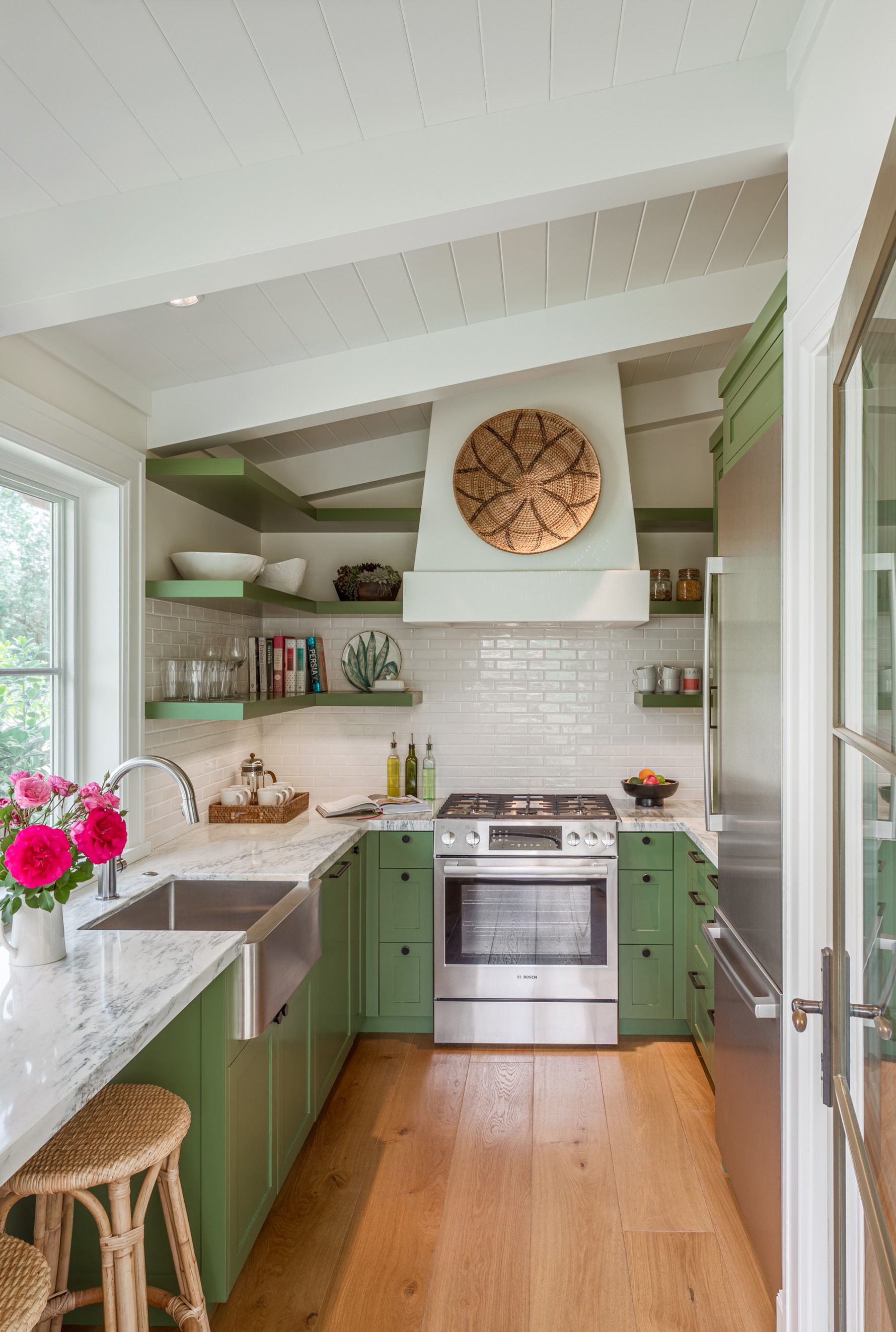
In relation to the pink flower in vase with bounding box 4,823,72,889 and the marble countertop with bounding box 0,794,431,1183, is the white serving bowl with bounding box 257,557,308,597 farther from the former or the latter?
the pink flower in vase with bounding box 4,823,72,889

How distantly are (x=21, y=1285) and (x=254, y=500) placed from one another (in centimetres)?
267

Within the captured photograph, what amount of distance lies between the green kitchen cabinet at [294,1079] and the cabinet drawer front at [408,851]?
88cm

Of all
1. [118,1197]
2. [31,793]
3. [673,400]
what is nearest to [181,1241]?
[118,1197]

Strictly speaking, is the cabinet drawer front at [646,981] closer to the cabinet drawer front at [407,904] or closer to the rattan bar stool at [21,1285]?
the cabinet drawer front at [407,904]

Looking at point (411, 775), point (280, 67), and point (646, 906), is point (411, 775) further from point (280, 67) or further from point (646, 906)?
point (280, 67)

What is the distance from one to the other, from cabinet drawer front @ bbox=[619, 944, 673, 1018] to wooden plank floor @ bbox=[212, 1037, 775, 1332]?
23 cm

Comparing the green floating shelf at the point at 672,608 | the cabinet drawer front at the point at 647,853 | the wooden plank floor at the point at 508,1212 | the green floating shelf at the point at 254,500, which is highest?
the green floating shelf at the point at 254,500

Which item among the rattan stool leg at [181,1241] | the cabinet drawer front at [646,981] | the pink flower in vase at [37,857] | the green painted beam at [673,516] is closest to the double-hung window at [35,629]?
the pink flower in vase at [37,857]

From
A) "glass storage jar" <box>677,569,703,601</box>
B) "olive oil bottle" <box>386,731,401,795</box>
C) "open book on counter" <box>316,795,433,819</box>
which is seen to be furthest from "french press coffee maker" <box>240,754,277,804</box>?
"glass storage jar" <box>677,569,703,601</box>

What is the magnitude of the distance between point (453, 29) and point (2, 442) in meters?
1.47

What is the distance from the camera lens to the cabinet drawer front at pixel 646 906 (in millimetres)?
3543

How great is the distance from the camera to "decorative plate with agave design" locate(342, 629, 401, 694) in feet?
13.8

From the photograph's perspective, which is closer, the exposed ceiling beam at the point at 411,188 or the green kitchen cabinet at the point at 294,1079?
the exposed ceiling beam at the point at 411,188

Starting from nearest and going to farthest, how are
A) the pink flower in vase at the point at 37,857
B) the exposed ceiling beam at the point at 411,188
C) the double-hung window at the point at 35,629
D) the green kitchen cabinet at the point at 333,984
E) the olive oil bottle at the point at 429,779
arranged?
the pink flower in vase at the point at 37,857
the exposed ceiling beam at the point at 411,188
the double-hung window at the point at 35,629
the green kitchen cabinet at the point at 333,984
the olive oil bottle at the point at 429,779
